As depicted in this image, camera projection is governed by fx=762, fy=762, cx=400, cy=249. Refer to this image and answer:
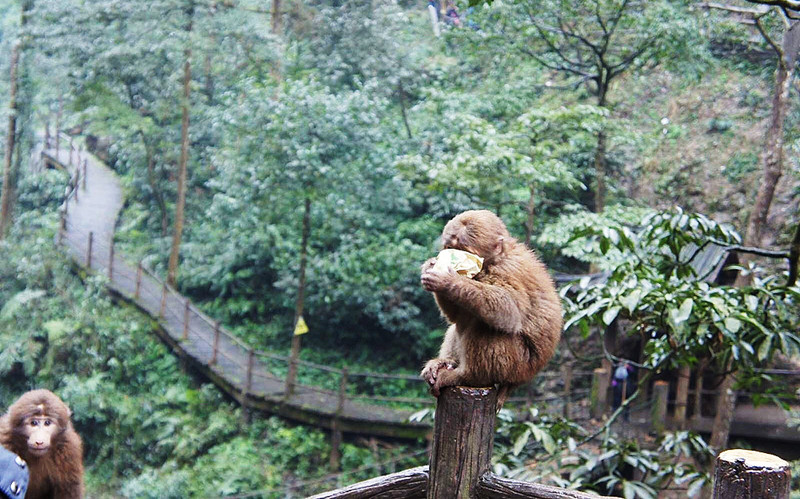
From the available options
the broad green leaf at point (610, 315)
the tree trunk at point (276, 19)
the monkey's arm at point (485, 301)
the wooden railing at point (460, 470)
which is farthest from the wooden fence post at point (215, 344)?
the wooden railing at point (460, 470)

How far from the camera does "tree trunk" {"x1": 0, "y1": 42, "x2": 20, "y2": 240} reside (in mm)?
12070

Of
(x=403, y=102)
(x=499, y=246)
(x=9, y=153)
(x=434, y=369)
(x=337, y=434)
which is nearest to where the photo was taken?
(x=434, y=369)

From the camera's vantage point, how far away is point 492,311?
7.77 feet

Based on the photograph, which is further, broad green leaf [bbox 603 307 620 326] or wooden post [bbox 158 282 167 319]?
wooden post [bbox 158 282 167 319]

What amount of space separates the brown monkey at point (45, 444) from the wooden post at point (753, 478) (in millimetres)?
2593

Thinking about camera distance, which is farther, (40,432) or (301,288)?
(301,288)

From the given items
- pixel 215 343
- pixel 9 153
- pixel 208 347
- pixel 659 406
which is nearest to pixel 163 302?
pixel 208 347

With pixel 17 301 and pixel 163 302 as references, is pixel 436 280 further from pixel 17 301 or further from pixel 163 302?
pixel 17 301

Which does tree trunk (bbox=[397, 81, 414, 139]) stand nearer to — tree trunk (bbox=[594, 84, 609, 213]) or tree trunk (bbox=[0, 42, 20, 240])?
tree trunk (bbox=[594, 84, 609, 213])

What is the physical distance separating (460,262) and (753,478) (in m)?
1.10

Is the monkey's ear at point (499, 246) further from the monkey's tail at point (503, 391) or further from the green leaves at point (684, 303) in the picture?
the green leaves at point (684, 303)

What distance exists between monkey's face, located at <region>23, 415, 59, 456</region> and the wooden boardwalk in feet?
15.9

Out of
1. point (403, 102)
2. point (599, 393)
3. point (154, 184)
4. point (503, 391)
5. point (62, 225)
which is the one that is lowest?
point (599, 393)

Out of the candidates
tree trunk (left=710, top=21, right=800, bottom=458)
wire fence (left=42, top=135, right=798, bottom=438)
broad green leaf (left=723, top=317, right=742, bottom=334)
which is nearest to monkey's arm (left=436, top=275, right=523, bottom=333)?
broad green leaf (left=723, top=317, right=742, bottom=334)
